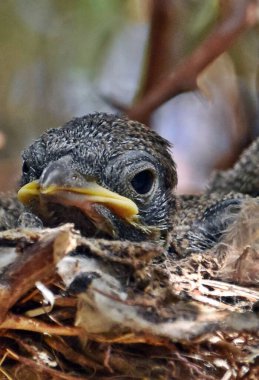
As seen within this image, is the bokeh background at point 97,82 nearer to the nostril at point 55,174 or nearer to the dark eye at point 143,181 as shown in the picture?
the dark eye at point 143,181

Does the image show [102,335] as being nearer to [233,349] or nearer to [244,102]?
[233,349]

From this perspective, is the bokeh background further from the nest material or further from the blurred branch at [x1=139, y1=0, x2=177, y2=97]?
the nest material

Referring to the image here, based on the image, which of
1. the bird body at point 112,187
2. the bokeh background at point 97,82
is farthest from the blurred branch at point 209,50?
the bird body at point 112,187

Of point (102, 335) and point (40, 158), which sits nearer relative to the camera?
point (102, 335)

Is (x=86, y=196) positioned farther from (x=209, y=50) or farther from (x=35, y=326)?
(x=209, y=50)

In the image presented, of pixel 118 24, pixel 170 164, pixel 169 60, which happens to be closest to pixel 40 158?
→ pixel 170 164
